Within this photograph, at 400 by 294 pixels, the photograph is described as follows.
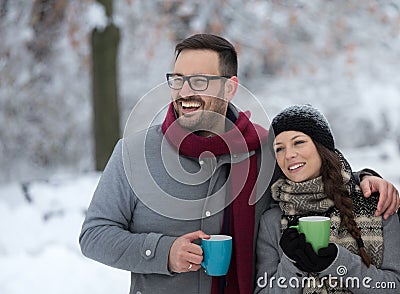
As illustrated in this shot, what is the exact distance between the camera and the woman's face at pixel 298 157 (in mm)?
2045

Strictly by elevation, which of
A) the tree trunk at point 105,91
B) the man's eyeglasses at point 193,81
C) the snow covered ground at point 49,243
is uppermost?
the tree trunk at point 105,91

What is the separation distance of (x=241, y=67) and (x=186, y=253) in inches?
279

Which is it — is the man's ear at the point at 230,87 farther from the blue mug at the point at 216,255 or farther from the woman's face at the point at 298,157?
the blue mug at the point at 216,255

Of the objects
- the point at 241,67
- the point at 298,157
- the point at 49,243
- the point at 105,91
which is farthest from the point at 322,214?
the point at 241,67

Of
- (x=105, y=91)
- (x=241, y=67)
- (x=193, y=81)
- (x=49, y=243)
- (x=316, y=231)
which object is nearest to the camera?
(x=316, y=231)

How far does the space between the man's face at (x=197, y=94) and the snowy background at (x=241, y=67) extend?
16.4 ft

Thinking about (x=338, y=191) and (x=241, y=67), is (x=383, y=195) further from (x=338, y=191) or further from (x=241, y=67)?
(x=241, y=67)

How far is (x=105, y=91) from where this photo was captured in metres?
6.14

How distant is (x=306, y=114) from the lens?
81.7 inches

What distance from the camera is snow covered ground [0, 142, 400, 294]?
161 inches

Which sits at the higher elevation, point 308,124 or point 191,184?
point 308,124

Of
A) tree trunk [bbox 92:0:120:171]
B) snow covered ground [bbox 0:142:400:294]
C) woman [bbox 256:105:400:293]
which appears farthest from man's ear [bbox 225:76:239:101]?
tree trunk [bbox 92:0:120:171]

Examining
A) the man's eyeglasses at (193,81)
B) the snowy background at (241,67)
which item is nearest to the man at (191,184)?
the man's eyeglasses at (193,81)

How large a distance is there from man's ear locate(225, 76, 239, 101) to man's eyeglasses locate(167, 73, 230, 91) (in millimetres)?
56
